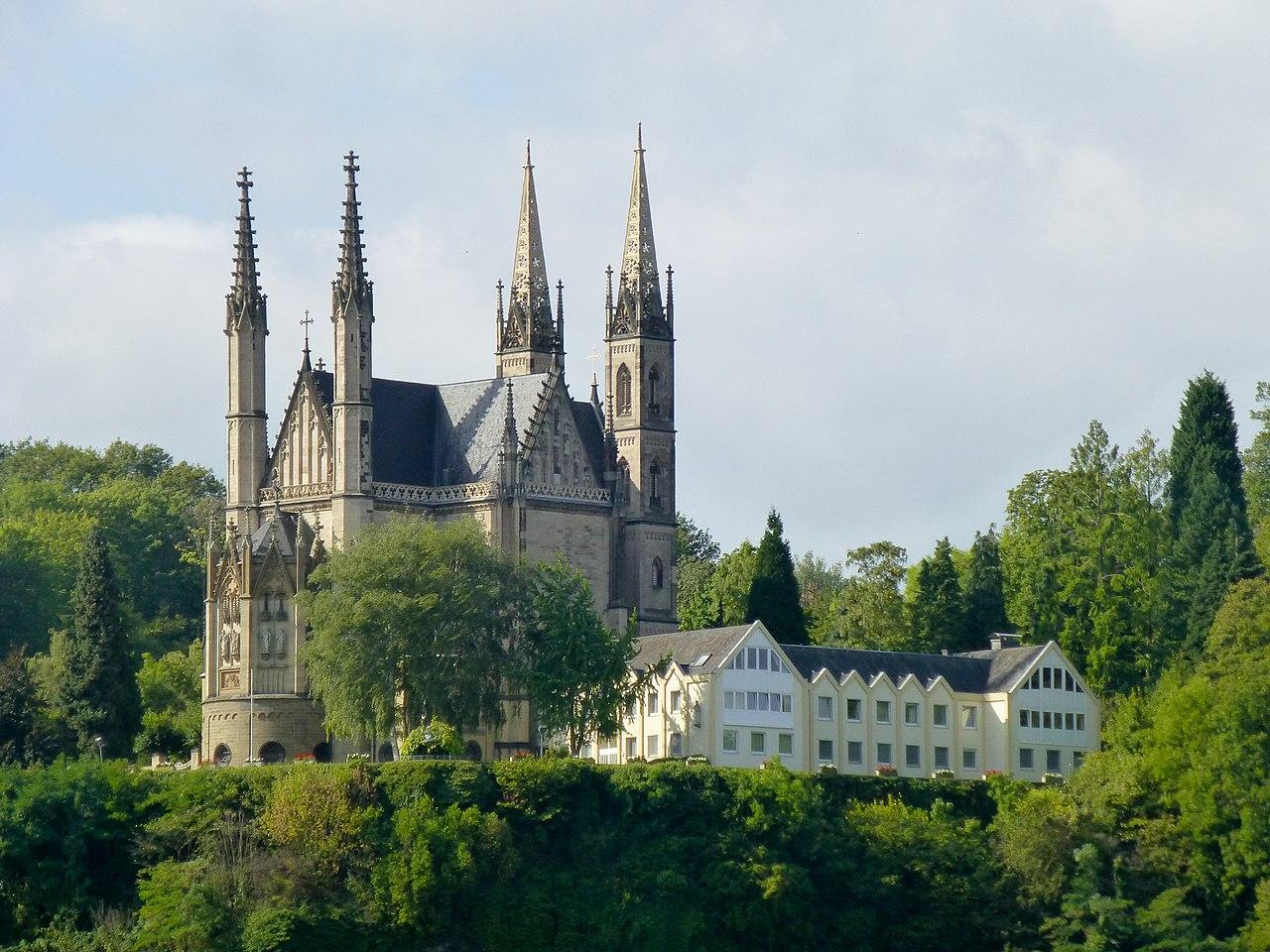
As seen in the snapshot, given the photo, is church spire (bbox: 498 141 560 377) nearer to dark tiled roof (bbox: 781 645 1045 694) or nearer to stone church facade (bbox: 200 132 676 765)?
stone church facade (bbox: 200 132 676 765)

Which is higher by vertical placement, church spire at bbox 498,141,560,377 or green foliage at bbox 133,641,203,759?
church spire at bbox 498,141,560,377

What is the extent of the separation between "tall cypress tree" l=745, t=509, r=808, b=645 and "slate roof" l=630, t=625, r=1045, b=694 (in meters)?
4.89

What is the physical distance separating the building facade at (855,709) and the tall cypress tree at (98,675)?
15676 mm

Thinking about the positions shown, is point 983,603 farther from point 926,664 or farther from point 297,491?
point 297,491

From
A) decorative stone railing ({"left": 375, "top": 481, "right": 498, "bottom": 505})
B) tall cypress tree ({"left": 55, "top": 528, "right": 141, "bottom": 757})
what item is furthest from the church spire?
tall cypress tree ({"left": 55, "top": 528, "right": 141, "bottom": 757})

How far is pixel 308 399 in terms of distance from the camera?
119562 millimetres

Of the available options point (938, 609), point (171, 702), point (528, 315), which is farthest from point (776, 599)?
point (171, 702)

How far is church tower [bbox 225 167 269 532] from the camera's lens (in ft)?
393

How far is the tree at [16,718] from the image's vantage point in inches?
4463

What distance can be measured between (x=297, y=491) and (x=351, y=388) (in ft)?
14.0

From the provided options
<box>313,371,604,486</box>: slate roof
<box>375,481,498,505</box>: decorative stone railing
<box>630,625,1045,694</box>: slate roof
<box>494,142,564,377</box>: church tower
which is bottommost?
<box>630,625,1045,694</box>: slate roof

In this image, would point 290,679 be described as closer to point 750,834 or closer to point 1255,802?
point 750,834

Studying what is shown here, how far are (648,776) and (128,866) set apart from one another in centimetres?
1547

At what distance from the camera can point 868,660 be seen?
382 feet
